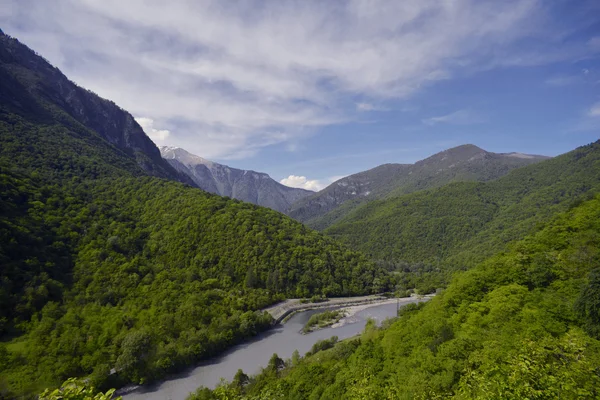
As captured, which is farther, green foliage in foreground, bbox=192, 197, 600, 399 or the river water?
the river water

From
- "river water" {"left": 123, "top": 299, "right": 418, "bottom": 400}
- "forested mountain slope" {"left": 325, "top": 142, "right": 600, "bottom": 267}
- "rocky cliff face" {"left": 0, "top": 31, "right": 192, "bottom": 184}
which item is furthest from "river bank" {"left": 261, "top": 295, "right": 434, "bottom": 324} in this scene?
"rocky cliff face" {"left": 0, "top": 31, "right": 192, "bottom": 184}

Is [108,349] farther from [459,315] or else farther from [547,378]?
[547,378]

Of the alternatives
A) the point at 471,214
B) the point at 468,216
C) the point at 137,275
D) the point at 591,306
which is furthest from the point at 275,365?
the point at 471,214

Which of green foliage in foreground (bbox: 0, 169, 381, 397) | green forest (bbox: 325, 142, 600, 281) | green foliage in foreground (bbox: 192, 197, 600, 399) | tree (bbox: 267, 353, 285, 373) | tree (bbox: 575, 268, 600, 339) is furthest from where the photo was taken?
green forest (bbox: 325, 142, 600, 281)

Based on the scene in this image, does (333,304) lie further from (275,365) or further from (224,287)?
(275,365)

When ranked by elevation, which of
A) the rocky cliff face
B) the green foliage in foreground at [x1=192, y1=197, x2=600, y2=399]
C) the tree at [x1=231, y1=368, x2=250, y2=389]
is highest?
the rocky cliff face

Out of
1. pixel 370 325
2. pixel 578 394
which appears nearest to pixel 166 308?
pixel 370 325

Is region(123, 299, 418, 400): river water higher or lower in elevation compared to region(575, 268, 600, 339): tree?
lower

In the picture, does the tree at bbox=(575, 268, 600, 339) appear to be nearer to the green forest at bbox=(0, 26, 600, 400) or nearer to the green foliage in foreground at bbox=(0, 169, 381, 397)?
the green forest at bbox=(0, 26, 600, 400)

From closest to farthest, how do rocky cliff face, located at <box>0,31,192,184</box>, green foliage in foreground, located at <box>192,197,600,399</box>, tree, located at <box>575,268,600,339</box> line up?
1. green foliage in foreground, located at <box>192,197,600,399</box>
2. tree, located at <box>575,268,600,339</box>
3. rocky cliff face, located at <box>0,31,192,184</box>
